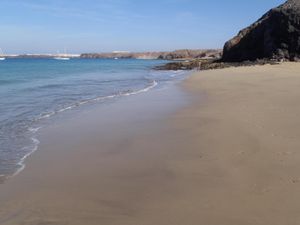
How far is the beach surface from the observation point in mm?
4477

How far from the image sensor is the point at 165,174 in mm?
5891

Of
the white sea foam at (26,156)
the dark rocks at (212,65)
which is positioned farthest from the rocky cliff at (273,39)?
the white sea foam at (26,156)

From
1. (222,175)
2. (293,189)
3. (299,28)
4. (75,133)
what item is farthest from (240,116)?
(299,28)

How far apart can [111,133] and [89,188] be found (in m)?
3.76

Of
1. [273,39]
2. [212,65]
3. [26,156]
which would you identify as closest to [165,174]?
[26,156]

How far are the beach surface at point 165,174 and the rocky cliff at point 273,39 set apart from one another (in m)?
37.2

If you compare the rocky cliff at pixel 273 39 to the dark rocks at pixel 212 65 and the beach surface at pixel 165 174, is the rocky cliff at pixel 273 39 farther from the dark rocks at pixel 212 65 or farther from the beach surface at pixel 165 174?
the beach surface at pixel 165 174

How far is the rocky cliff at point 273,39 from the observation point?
149 ft

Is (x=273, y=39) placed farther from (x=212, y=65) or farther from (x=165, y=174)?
(x=165, y=174)

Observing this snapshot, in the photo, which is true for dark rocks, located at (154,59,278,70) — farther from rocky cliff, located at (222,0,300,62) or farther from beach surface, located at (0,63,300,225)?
beach surface, located at (0,63,300,225)

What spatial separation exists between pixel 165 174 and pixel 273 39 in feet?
148

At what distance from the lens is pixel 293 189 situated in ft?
16.0

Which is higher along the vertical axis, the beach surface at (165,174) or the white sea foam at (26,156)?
the beach surface at (165,174)

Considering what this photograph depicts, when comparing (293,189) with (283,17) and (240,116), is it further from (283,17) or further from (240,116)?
(283,17)
